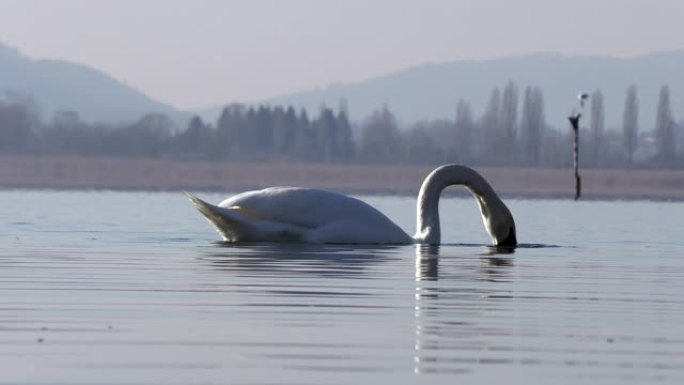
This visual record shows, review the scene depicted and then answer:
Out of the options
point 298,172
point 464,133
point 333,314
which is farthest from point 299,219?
point 464,133

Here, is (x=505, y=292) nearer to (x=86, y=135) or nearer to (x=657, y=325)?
(x=657, y=325)

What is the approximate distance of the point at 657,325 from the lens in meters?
13.7

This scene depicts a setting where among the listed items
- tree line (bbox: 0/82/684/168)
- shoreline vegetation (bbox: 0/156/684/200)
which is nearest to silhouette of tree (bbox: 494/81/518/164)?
tree line (bbox: 0/82/684/168)

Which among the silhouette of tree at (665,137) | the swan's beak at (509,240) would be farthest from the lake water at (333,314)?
the silhouette of tree at (665,137)

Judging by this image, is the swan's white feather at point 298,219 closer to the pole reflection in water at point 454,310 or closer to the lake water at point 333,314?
the lake water at point 333,314

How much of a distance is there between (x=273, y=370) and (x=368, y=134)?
169 meters

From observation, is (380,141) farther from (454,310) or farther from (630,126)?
(454,310)

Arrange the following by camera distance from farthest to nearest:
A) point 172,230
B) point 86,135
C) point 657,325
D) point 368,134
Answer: point 368,134 → point 86,135 → point 172,230 → point 657,325

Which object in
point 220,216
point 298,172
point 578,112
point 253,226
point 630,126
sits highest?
point 630,126

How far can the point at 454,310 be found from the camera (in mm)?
14305

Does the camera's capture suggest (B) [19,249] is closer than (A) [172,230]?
Yes

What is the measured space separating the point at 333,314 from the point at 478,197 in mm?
11949

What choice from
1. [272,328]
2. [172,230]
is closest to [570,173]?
[172,230]

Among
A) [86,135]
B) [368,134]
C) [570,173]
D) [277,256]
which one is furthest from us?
[368,134]
